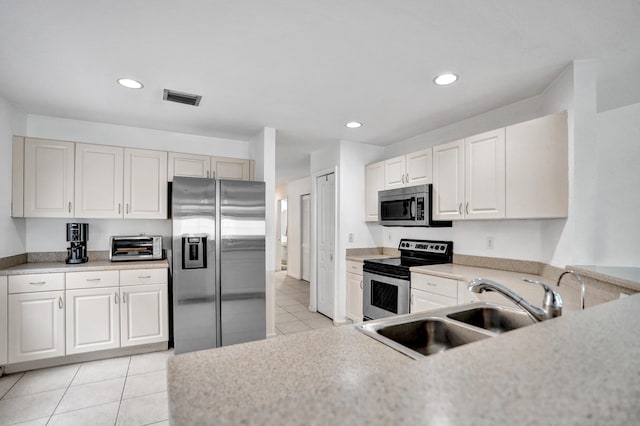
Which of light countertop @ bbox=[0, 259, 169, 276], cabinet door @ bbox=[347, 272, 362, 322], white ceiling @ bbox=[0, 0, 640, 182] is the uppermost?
white ceiling @ bbox=[0, 0, 640, 182]

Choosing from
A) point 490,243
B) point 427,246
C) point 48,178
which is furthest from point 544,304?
point 48,178

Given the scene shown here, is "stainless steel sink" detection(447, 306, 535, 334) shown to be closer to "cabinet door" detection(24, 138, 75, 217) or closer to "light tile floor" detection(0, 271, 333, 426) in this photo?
"light tile floor" detection(0, 271, 333, 426)

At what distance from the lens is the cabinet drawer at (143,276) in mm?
3117

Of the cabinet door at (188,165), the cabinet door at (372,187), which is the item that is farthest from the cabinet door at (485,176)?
the cabinet door at (188,165)

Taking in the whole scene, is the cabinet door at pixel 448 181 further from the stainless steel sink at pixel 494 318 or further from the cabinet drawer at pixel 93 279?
the cabinet drawer at pixel 93 279

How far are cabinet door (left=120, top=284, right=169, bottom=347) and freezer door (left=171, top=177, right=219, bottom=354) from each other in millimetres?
262

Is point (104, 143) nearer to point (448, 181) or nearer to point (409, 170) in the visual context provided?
point (409, 170)

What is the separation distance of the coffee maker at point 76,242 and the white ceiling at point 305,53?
1.15 metres

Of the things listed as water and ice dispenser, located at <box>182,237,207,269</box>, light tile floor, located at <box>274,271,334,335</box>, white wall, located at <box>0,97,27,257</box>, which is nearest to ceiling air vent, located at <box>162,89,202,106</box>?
water and ice dispenser, located at <box>182,237,207,269</box>

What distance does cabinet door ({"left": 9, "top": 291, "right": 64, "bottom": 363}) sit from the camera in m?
2.74

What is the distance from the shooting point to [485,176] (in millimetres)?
2764

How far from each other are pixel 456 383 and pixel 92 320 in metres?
3.54

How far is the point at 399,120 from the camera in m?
3.36

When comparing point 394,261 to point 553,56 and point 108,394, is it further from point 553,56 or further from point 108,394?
point 108,394
